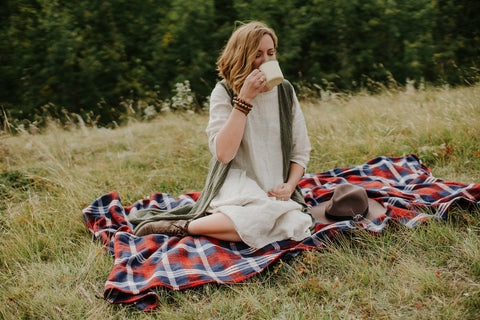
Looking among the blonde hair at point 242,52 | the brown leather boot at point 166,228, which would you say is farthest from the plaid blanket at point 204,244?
the blonde hair at point 242,52

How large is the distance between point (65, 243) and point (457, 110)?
14.0 ft

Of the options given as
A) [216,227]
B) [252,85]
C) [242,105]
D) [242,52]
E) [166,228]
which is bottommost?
[166,228]

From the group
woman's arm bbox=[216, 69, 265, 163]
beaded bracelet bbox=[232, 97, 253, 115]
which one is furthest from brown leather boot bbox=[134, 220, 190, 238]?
beaded bracelet bbox=[232, 97, 253, 115]

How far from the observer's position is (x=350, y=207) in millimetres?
2619

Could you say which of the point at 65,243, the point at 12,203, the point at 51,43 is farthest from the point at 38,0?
the point at 65,243

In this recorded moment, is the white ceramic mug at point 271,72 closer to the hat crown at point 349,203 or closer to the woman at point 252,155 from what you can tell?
the woman at point 252,155

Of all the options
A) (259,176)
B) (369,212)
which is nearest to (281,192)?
(259,176)

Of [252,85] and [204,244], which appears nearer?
[252,85]

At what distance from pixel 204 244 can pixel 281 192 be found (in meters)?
0.62

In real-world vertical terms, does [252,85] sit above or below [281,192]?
above

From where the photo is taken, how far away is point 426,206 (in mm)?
2543

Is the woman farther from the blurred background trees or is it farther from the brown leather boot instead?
the blurred background trees

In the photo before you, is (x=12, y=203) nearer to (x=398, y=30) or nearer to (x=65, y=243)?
(x=65, y=243)

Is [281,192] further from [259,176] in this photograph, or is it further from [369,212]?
[369,212]
